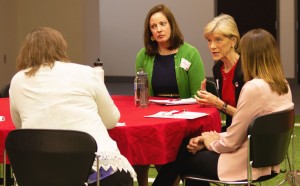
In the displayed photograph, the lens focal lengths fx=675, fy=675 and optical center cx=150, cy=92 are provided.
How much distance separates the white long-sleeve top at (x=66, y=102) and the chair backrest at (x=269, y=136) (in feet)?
2.40

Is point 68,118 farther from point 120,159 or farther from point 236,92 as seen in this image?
point 236,92

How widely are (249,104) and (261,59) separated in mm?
282

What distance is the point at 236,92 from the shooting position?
470 cm

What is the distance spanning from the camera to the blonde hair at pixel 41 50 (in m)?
3.40

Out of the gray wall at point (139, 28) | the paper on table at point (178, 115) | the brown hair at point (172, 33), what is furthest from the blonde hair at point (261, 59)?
the gray wall at point (139, 28)

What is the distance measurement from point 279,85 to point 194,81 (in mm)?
1334

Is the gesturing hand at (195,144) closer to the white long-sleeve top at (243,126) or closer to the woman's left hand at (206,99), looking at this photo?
the white long-sleeve top at (243,126)

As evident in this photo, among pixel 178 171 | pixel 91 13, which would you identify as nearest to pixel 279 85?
pixel 178 171

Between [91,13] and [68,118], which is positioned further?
[91,13]

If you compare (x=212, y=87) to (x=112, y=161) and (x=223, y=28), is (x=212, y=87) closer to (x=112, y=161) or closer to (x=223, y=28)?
(x=223, y=28)

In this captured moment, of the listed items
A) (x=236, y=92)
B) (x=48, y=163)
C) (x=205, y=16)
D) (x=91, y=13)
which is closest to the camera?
(x=48, y=163)

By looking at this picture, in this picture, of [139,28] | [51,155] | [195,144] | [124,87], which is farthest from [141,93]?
[139,28]

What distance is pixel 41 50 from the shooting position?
3404 millimetres

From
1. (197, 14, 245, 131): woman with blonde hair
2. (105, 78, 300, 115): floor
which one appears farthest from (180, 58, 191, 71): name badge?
(105, 78, 300, 115): floor
